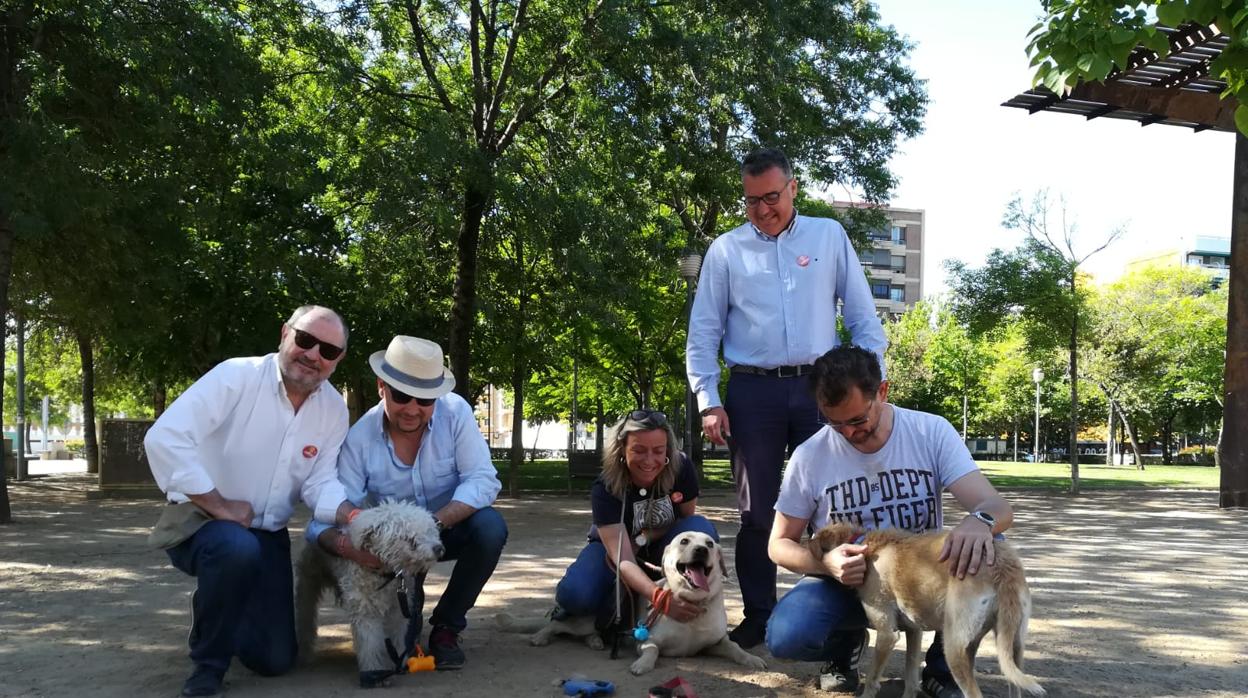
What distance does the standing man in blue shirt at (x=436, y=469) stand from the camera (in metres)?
4.86

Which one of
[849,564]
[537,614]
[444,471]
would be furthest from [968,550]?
[537,614]

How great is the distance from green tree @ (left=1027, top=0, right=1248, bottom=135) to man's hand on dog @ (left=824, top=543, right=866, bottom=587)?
9.84 ft

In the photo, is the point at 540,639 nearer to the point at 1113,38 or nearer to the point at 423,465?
the point at 423,465

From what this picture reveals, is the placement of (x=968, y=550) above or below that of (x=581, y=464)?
above

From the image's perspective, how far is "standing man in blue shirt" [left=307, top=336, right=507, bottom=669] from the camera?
15.9 ft

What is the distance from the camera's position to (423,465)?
5035 mm

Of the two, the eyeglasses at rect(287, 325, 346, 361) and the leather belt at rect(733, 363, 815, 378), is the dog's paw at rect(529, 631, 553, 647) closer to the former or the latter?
the leather belt at rect(733, 363, 815, 378)

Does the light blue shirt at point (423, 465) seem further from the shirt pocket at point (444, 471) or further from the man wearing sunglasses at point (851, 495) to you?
the man wearing sunglasses at point (851, 495)

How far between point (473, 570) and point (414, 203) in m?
9.19

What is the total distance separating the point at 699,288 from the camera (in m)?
5.54

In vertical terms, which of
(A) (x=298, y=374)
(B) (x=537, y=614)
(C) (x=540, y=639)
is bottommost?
(B) (x=537, y=614)

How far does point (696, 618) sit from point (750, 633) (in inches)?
21.7

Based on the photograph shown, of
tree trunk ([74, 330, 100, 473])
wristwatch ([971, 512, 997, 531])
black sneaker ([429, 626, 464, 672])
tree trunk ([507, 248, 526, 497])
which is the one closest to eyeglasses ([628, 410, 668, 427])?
black sneaker ([429, 626, 464, 672])

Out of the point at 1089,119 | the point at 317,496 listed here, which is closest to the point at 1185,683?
the point at 317,496
